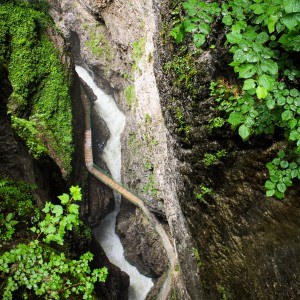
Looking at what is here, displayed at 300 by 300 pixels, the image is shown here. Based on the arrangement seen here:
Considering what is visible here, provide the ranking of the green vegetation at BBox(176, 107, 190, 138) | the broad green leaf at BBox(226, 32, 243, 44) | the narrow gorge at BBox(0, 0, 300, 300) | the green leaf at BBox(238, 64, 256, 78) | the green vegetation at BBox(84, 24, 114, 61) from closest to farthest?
the green leaf at BBox(238, 64, 256, 78)
the broad green leaf at BBox(226, 32, 243, 44)
the narrow gorge at BBox(0, 0, 300, 300)
the green vegetation at BBox(176, 107, 190, 138)
the green vegetation at BBox(84, 24, 114, 61)

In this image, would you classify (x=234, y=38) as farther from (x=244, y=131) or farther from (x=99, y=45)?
(x=99, y=45)

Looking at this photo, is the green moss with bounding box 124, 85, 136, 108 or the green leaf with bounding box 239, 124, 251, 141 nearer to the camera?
the green leaf with bounding box 239, 124, 251, 141

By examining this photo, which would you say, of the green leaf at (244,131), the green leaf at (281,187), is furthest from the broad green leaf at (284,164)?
the green leaf at (244,131)

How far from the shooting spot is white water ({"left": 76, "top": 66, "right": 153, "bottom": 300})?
12.4 meters

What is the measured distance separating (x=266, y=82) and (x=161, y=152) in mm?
6518

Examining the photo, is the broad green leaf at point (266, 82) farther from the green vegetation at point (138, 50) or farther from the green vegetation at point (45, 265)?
the green vegetation at point (138, 50)

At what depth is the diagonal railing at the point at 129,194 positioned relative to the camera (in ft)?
32.2

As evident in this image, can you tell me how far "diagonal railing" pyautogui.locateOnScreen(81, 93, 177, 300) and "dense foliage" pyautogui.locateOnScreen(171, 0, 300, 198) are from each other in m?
7.51

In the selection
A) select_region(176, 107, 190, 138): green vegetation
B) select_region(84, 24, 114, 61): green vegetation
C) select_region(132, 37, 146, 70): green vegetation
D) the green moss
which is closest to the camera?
select_region(176, 107, 190, 138): green vegetation

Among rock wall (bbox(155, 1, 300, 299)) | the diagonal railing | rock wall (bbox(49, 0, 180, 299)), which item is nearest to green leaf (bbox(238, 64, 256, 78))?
rock wall (bbox(155, 1, 300, 299))

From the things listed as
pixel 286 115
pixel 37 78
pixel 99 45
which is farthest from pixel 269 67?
pixel 99 45

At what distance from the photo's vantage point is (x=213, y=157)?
4.66m

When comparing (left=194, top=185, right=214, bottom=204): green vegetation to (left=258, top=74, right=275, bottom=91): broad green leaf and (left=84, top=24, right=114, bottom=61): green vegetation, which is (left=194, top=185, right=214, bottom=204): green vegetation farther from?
(left=84, top=24, right=114, bottom=61): green vegetation

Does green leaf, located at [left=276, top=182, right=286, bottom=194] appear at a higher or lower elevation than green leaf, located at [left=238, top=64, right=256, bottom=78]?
lower
